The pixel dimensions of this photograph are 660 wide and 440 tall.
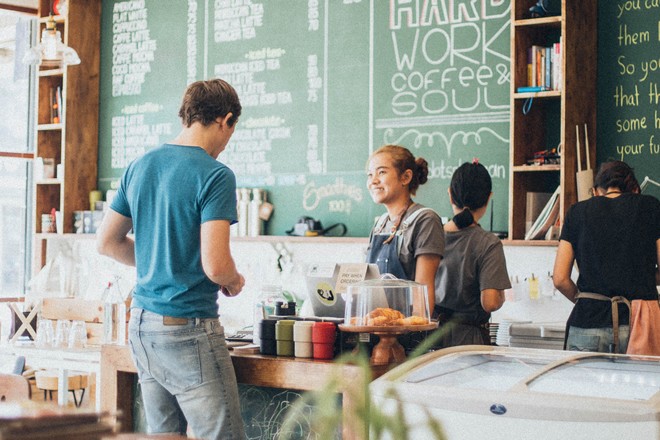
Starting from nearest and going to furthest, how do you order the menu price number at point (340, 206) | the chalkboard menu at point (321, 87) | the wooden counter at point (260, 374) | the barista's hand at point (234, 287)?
the barista's hand at point (234, 287), the wooden counter at point (260, 374), the chalkboard menu at point (321, 87), the menu price number at point (340, 206)

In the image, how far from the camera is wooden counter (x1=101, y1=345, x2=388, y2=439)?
2.90m

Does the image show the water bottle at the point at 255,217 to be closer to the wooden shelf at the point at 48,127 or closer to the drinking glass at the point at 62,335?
the drinking glass at the point at 62,335

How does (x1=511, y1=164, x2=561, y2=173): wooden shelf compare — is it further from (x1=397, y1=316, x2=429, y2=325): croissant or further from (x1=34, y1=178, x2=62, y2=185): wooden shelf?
(x1=34, y1=178, x2=62, y2=185): wooden shelf

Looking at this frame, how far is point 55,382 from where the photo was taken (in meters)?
5.93

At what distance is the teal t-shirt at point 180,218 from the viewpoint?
2.76 m

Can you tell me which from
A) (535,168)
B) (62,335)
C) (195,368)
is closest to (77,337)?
(62,335)

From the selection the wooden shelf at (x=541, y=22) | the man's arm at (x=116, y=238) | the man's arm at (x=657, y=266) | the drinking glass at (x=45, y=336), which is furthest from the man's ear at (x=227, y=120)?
the wooden shelf at (x=541, y=22)

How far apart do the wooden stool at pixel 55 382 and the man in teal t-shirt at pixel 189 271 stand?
3.33m

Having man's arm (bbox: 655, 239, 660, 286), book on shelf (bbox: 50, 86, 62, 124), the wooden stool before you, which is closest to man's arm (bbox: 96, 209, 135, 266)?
man's arm (bbox: 655, 239, 660, 286)

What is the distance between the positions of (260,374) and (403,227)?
0.83m

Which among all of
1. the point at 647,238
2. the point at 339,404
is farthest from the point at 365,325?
the point at 647,238

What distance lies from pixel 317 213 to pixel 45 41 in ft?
6.30

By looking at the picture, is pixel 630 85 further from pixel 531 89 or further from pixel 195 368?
pixel 195 368

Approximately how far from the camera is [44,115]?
6.74 m
